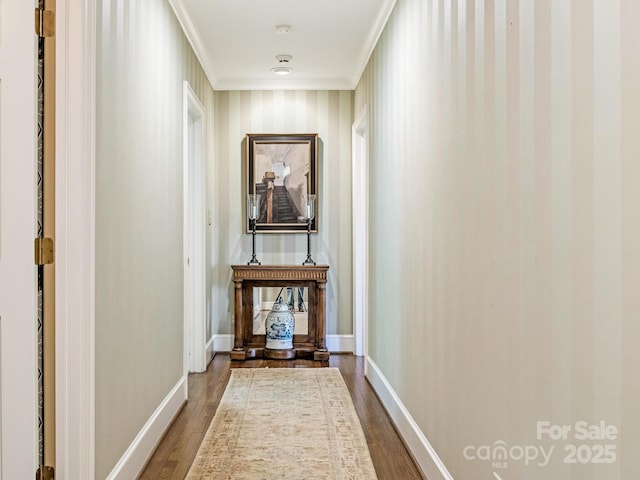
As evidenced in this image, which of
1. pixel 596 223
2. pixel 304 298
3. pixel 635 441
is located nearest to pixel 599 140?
pixel 596 223

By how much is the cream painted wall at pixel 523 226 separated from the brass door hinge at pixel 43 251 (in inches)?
58.4

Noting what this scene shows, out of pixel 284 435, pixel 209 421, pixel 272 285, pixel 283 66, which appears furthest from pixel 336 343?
pixel 283 66

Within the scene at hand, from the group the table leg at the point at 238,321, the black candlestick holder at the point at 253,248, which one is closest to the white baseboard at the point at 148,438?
the table leg at the point at 238,321

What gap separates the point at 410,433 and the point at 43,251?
1.95 m

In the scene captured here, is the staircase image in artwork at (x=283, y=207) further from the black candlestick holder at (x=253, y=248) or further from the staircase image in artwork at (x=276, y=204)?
the black candlestick holder at (x=253, y=248)

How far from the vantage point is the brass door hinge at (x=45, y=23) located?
1.80 meters

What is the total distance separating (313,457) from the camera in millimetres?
2617

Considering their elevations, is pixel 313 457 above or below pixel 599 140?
below

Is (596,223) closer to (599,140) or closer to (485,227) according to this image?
(599,140)

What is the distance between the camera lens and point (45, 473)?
1.83 m

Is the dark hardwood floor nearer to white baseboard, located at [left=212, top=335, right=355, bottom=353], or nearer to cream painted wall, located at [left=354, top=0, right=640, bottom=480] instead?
cream painted wall, located at [left=354, top=0, right=640, bottom=480]

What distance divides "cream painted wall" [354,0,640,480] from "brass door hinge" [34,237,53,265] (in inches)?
58.4

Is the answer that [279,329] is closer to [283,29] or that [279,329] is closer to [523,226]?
[283,29]

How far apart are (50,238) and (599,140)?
5.62 feet
